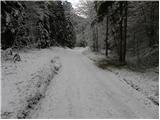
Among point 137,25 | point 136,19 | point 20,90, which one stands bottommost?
point 20,90

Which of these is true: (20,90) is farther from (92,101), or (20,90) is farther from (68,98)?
(92,101)

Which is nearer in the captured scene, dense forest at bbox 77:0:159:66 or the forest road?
the forest road

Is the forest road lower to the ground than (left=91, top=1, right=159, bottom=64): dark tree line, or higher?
lower

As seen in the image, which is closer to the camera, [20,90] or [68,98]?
[20,90]

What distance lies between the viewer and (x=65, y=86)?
11.2m

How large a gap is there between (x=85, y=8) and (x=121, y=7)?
19039 mm

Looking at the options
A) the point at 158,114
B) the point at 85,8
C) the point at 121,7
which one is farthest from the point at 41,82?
A: the point at 85,8

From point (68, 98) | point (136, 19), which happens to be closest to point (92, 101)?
point (68, 98)

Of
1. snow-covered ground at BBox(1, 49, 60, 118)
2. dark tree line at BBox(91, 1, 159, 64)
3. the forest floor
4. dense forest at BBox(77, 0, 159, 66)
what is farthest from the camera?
dark tree line at BBox(91, 1, 159, 64)

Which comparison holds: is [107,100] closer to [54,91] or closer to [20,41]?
[54,91]

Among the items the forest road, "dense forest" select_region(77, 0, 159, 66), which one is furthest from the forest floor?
"dense forest" select_region(77, 0, 159, 66)

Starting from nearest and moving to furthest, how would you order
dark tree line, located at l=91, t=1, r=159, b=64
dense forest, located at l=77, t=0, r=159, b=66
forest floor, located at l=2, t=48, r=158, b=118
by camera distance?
forest floor, located at l=2, t=48, r=158, b=118, dense forest, located at l=77, t=0, r=159, b=66, dark tree line, located at l=91, t=1, r=159, b=64

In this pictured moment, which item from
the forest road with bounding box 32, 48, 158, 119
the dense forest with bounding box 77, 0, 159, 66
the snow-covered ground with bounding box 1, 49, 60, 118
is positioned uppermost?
the dense forest with bounding box 77, 0, 159, 66

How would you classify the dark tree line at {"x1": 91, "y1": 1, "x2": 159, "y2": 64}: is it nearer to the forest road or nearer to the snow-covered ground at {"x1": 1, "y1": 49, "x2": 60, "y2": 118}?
the forest road
